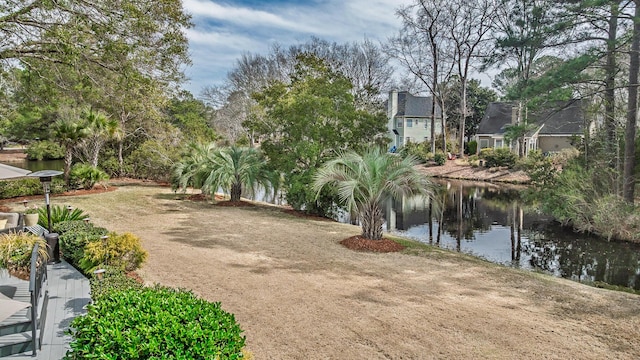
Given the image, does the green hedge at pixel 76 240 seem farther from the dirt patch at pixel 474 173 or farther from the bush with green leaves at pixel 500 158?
the bush with green leaves at pixel 500 158

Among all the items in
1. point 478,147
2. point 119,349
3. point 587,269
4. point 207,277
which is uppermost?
point 478,147

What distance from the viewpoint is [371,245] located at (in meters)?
8.91

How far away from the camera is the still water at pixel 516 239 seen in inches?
380

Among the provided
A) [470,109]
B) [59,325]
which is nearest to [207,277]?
[59,325]

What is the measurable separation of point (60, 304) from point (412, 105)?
4240 centimetres

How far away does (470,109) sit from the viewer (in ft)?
140

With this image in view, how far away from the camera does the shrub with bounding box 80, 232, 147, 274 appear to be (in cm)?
584

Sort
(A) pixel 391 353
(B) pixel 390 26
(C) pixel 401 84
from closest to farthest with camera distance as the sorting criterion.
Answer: (A) pixel 391 353 < (B) pixel 390 26 < (C) pixel 401 84

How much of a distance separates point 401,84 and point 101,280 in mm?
38248

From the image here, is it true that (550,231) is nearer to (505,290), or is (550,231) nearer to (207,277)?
(505,290)

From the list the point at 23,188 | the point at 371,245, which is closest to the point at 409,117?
the point at 23,188

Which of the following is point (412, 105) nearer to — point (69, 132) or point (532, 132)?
point (532, 132)

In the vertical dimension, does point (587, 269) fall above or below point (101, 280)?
below

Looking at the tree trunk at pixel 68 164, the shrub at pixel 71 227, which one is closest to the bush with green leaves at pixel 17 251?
the shrub at pixel 71 227
